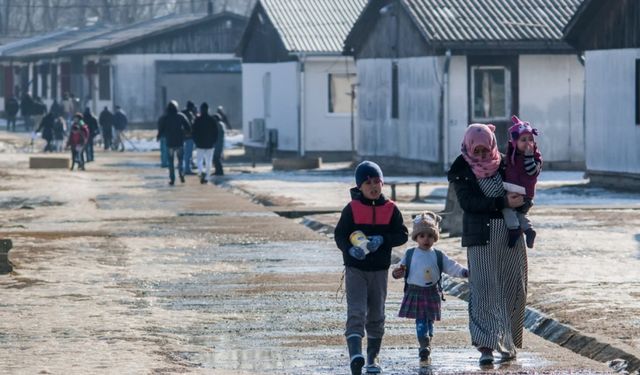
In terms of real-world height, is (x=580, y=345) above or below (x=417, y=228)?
below

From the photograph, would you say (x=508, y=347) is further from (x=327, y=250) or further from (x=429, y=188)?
(x=429, y=188)

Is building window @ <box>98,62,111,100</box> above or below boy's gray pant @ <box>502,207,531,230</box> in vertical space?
above

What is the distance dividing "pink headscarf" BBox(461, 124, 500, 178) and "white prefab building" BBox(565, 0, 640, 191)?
18.8 metres

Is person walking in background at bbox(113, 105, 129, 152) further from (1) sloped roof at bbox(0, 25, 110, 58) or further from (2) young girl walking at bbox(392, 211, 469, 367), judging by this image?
(2) young girl walking at bbox(392, 211, 469, 367)

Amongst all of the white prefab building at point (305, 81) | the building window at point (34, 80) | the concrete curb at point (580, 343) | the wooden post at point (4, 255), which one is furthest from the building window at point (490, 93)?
the building window at point (34, 80)

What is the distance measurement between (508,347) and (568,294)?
3.14 m

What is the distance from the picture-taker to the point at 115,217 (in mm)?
25391

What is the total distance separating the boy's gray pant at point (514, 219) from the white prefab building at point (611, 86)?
1876 cm

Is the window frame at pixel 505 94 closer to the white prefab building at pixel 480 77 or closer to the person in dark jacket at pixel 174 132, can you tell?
the white prefab building at pixel 480 77

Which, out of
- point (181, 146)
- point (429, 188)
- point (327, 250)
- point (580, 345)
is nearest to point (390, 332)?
point (580, 345)

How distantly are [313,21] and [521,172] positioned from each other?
120 ft

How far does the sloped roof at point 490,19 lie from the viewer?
3588 cm

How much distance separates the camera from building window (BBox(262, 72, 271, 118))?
49.1 meters

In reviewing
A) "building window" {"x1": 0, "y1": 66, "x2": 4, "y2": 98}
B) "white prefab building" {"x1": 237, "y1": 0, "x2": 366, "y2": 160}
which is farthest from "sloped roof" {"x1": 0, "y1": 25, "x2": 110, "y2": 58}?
"white prefab building" {"x1": 237, "y1": 0, "x2": 366, "y2": 160}
